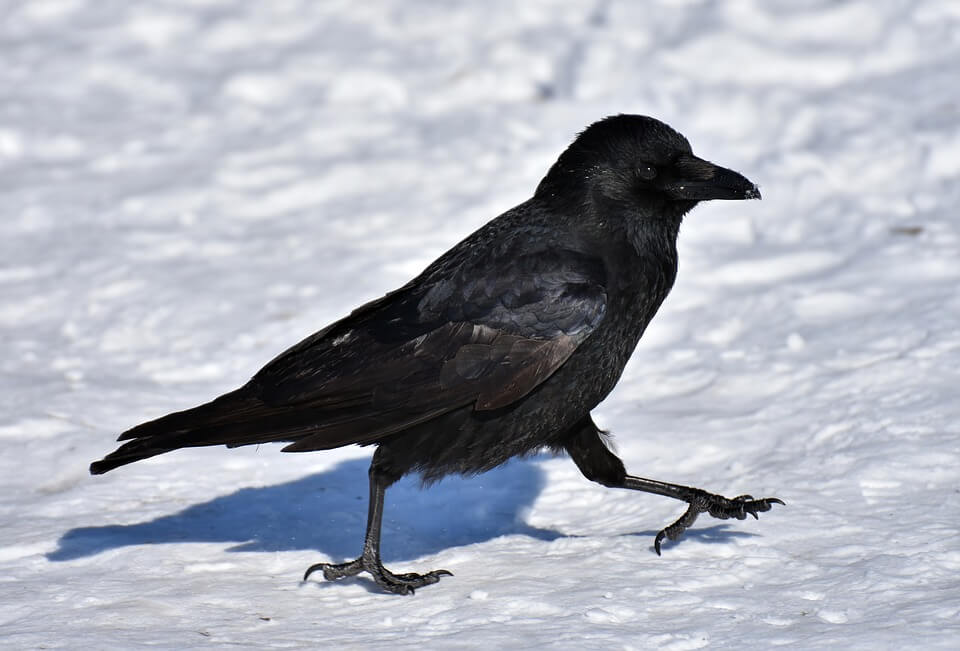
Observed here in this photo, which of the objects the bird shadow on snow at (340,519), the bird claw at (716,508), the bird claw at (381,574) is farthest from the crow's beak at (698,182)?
the bird claw at (381,574)

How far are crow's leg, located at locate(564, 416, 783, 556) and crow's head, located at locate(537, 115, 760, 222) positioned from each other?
78 centimetres

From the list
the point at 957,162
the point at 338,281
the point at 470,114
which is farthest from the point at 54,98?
the point at 957,162

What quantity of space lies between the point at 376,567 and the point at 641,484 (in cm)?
102

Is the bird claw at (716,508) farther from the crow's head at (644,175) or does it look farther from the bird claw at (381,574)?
the crow's head at (644,175)

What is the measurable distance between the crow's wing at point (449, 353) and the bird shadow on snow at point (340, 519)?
0.46m

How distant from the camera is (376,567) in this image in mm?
4172

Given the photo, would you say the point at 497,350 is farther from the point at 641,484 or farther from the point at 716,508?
the point at 716,508

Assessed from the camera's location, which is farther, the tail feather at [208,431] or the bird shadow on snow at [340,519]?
the bird shadow on snow at [340,519]

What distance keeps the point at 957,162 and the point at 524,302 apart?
4.05m

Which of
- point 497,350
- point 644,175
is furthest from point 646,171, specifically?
point 497,350

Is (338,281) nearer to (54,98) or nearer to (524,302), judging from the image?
(524,302)

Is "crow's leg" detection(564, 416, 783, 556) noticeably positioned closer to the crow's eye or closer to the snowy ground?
the snowy ground

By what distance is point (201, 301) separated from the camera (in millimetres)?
6793

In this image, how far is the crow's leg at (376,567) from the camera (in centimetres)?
414
